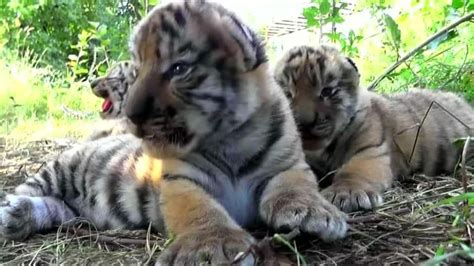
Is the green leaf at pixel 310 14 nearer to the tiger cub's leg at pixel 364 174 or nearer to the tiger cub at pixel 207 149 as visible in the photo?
the tiger cub's leg at pixel 364 174

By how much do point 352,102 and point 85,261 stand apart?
5.80 ft

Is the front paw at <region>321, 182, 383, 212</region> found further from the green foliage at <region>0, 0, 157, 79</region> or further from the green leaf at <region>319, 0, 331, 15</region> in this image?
the green foliage at <region>0, 0, 157, 79</region>

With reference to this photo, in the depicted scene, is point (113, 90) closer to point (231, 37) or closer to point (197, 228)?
point (231, 37)

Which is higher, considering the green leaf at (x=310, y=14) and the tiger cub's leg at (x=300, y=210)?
the green leaf at (x=310, y=14)

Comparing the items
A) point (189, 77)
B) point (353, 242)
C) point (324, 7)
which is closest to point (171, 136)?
point (189, 77)

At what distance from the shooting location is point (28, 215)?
10.1 ft

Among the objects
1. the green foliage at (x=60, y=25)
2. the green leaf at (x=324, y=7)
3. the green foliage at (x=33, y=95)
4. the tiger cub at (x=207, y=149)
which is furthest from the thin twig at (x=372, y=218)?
the green foliage at (x=60, y=25)

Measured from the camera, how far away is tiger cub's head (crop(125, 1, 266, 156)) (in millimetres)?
2486

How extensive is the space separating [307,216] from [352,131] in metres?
1.43

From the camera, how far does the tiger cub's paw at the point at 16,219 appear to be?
297 cm

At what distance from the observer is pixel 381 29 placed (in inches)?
265

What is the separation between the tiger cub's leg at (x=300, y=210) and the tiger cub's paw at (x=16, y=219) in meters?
1.07

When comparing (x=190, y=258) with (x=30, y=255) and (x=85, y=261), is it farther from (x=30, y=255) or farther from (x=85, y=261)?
(x=30, y=255)

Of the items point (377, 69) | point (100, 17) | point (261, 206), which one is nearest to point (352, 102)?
Answer: point (261, 206)
